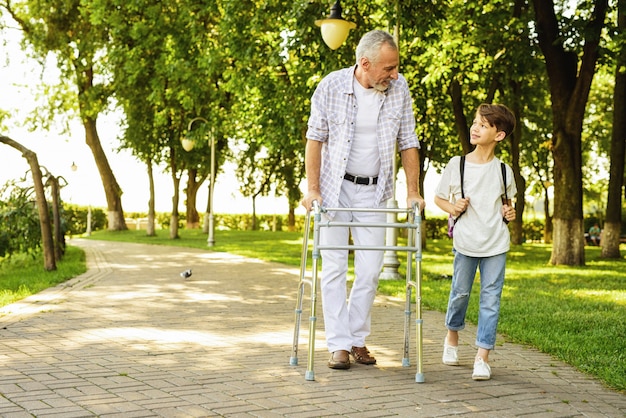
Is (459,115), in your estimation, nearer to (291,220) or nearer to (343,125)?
(343,125)

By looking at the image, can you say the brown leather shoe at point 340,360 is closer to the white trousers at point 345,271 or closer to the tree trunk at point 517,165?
the white trousers at point 345,271

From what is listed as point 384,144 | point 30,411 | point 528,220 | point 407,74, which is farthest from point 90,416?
point 528,220

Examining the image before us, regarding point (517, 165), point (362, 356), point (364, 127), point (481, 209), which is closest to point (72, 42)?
point (517, 165)

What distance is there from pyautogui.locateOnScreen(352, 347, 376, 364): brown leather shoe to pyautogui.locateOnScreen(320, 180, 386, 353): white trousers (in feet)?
0.13

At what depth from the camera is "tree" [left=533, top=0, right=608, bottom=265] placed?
17.8m

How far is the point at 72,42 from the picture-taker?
34.4 meters

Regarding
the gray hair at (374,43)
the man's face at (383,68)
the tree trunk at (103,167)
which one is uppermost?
the tree trunk at (103,167)

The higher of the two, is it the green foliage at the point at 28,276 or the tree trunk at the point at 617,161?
the tree trunk at the point at 617,161

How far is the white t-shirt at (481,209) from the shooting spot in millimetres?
5746

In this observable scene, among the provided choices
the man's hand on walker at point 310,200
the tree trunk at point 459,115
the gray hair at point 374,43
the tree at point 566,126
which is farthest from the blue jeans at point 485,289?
the tree trunk at point 459,115

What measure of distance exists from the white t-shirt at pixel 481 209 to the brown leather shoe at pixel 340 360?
41.7 inches

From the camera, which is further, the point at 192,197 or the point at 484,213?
the point at 192,197

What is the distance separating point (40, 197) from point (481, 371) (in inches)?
391

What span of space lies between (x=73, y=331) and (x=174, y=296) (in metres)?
3.27
